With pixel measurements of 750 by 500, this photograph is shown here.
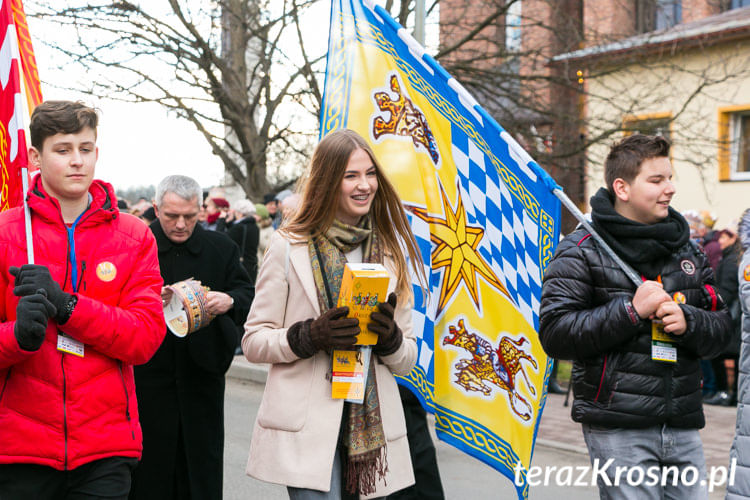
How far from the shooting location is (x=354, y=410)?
10.8 ft

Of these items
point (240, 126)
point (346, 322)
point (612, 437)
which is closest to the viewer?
point (346, 322)

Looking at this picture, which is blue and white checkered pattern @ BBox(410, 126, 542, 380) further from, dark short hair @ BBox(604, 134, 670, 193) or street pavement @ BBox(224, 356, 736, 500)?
street pavement @ BBox(224, 356, 736, 500)

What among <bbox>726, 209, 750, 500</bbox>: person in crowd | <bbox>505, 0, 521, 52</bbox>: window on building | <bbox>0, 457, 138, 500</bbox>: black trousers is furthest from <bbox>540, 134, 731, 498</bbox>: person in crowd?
<bbox>505, 0, 521, 52</bbox>: window on building

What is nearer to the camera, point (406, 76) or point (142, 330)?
point (142, 330)

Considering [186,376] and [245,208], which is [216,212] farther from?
[186,376]

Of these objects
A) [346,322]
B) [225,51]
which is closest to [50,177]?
[346,322]

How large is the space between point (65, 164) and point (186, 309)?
1.21m

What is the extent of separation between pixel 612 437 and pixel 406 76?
2011mm

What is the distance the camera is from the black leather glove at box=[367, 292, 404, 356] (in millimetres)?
3201

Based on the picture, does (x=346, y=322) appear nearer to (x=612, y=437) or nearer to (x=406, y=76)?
(x=612, y=437)

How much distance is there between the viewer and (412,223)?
4.53 metres

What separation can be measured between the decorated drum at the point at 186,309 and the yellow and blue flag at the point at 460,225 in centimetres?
98

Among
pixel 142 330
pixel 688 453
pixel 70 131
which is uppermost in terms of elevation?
pixel 70 131

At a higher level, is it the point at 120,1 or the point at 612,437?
the point at 120,1
